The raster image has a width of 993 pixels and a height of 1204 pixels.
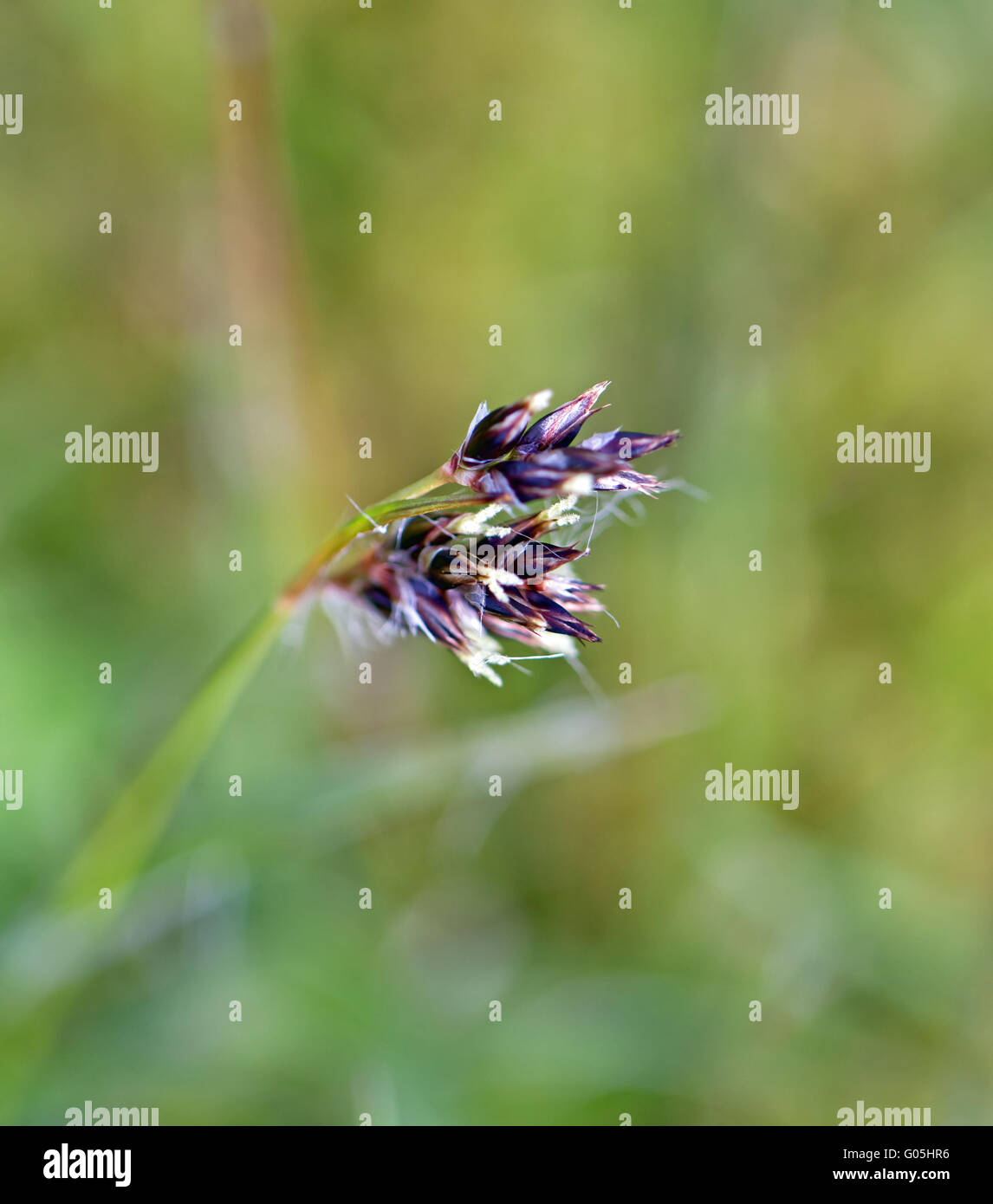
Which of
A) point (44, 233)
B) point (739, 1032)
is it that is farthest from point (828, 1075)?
point (44, 233)

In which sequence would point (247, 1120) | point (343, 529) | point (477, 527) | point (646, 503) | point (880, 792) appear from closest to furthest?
point (477, 527), point (343, 529), point (247, 1120), point (646, 503), point (880, 792)

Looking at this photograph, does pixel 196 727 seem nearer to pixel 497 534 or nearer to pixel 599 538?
pixel 497 534

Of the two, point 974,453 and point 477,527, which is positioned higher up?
point 974,453

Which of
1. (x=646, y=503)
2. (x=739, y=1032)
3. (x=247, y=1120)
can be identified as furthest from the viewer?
(x=646, y=503)

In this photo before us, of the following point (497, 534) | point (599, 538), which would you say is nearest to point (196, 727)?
point (497, 534)

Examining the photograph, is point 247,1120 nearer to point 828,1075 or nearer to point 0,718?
point 0,718

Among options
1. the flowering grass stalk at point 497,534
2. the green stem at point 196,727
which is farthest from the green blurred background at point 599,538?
the flowering grass stalk at point 497,534

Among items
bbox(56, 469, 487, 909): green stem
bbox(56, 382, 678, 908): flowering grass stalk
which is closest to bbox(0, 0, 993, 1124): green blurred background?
bbox(56, 469, 487, 909): green stem

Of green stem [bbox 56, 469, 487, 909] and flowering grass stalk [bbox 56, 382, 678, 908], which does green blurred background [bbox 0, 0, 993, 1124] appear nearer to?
green stem [bbox 56, 469, 487, 909]

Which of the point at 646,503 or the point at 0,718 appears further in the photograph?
the point at 646,503
